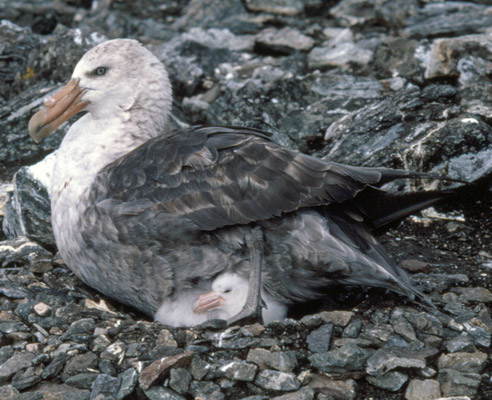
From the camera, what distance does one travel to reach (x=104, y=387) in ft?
10.0

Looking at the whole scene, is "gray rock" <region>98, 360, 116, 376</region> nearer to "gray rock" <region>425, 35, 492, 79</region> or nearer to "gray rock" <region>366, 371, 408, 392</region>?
"gray rock" <region>366, 371, 408, 392</region>

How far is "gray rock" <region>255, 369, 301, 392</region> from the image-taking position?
3.06 meters

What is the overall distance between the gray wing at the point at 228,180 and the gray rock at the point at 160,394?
836 millimetres

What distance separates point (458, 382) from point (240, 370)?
0.84m

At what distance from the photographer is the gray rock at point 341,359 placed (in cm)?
317

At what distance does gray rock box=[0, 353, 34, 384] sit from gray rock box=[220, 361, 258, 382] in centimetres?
81

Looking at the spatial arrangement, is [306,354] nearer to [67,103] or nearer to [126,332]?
[126,332]

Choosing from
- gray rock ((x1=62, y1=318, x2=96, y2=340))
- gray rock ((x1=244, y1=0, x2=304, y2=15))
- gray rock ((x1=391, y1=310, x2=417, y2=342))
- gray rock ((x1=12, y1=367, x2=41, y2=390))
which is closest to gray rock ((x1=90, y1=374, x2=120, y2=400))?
gray rock ((x1=12, y1=367, x2=41, y2=390))

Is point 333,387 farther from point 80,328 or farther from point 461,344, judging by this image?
point 80,328

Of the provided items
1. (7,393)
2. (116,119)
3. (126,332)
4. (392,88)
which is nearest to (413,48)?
(392,88)

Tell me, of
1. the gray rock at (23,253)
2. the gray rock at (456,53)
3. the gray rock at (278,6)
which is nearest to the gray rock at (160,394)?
the gray rock at (23,253)

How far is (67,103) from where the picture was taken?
13.9 feet

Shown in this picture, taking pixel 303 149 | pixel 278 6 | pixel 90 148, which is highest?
pixel 90 148

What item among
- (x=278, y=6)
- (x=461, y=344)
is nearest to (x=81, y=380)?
(x=461, y=344)
